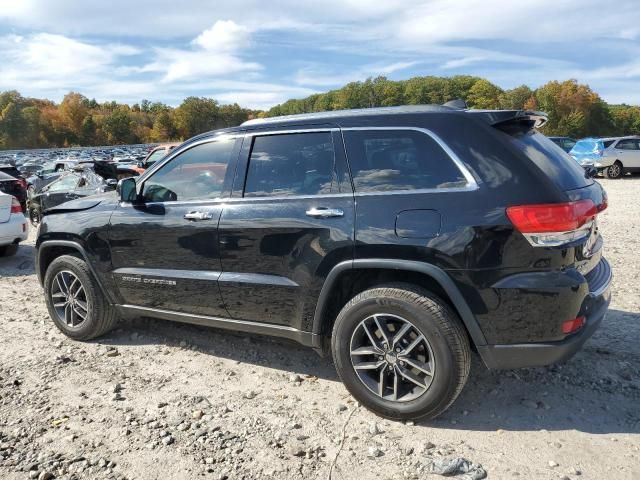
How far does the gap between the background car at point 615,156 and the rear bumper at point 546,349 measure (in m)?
19.3

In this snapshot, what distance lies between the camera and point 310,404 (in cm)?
346

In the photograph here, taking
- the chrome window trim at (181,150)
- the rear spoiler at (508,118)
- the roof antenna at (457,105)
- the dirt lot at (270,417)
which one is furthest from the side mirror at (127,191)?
the rear spoiler at (508,118)

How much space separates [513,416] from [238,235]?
2.11 metres

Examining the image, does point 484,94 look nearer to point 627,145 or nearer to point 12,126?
point 627,145

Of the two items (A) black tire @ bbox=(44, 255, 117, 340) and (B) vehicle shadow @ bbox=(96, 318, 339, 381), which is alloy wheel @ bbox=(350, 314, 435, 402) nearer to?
(B) vehicle shadow @ bbox=(96, 318, 339, 381)

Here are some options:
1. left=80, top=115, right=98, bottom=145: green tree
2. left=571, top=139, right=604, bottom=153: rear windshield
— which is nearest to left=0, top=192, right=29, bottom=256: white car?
left=571, top=139, right=604, bottom=153: rear windshield

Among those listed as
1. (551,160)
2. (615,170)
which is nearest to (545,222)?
(551,160)

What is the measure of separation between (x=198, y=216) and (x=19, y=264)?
19.1 ft

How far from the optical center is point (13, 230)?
815cm

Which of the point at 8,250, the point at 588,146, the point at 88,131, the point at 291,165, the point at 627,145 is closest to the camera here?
the point at 291,165

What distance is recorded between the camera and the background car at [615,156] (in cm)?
2002

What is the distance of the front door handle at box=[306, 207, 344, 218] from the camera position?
3.22 metres

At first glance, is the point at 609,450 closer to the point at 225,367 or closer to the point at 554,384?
the point at 554,384

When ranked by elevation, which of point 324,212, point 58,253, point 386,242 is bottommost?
point 58,253
